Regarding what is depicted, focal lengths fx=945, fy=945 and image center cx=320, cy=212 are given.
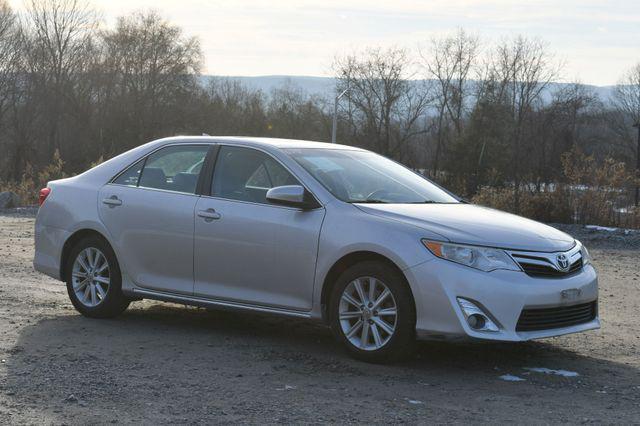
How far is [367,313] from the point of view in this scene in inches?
257

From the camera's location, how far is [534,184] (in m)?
23.2

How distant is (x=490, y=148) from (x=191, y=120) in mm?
24552

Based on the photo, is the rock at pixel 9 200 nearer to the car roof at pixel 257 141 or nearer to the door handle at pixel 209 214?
the car roof at pixel 257 141

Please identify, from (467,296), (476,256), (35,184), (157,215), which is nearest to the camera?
(467,296)

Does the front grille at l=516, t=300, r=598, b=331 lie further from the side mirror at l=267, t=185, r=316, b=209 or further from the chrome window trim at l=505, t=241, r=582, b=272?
the side mirror at l=267, t=185, r=316, b=209

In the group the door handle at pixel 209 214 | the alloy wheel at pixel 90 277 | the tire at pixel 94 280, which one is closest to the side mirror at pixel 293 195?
the door handle at pixel 209 214

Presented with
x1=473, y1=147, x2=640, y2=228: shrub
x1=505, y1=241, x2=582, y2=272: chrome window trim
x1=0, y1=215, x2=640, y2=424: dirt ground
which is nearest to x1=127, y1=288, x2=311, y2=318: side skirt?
x1=0, y1=215, x2=640, y2=424: dirt ground

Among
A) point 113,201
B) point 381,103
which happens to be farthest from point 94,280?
point 381,103

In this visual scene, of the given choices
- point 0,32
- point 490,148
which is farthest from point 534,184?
point 0,32

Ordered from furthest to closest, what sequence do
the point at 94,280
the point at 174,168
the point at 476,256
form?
the point at 94,280
the point at 174,168
the point at 476,256

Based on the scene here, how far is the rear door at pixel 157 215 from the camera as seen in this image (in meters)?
7.63

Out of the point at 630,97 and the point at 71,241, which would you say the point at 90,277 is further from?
the point at 630,97

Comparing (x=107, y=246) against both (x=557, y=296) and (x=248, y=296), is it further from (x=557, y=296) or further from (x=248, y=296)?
(x=557, y=296)

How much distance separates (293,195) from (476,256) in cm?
144
